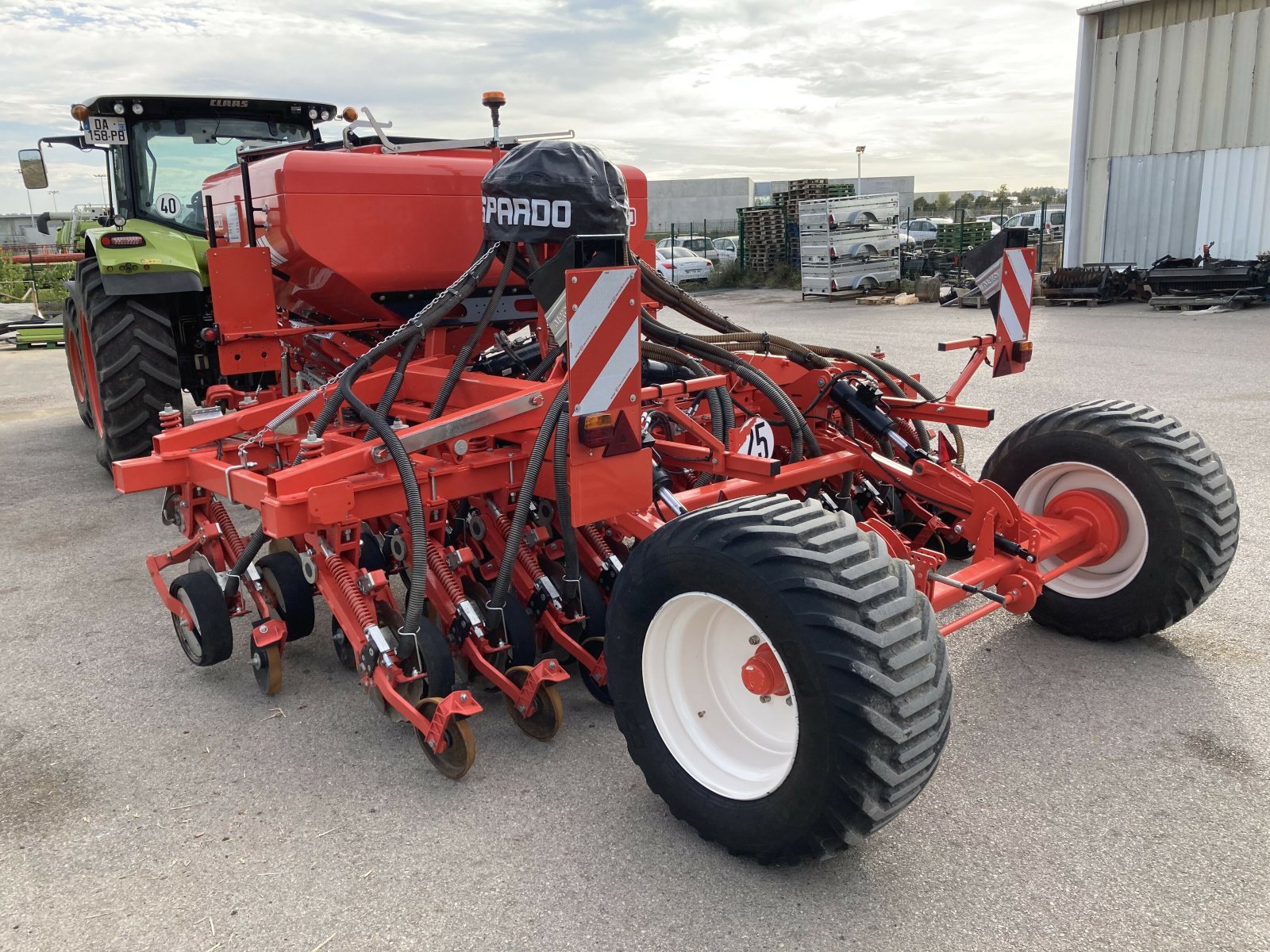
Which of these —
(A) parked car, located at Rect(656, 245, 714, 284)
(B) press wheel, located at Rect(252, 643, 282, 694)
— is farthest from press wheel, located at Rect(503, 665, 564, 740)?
(A) parked car, located at Rect(656, 245, 714, 284)

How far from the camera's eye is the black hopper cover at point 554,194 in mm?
3156

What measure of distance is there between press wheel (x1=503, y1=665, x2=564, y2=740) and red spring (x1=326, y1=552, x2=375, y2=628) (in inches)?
18.0

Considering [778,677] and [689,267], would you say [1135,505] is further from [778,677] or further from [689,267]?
[689,267]

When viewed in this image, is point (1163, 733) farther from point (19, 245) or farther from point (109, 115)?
point (19, 245)

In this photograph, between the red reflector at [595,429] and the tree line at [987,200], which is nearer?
the red reflector at [595,429]

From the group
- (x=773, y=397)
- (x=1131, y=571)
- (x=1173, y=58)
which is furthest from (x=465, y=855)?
(x=1173, y=58)

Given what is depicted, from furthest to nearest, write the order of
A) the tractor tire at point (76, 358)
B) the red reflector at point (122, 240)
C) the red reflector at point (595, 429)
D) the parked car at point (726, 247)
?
the parked car at point (726, 247) < the tractor tire at point (76, 358) < the red reflector at point (122, 240) < the red reflector at point (595, 429)

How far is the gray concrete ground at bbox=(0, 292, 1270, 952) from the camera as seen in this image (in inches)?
89.0

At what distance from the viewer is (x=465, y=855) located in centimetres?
253

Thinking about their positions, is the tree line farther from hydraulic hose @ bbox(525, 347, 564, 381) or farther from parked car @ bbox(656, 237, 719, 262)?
hydraulic hose @ bbox(525, 347, 564, 381)

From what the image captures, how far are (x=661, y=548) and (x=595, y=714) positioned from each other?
95 cm

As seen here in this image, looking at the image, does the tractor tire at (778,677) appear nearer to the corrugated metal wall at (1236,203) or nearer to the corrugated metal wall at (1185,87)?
the corrugated metal wall at (1236,203)

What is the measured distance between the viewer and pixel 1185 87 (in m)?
16.2

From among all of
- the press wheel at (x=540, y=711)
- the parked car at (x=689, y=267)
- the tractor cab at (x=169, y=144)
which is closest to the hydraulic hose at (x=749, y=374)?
the press wheel at (x=540, y=711)
